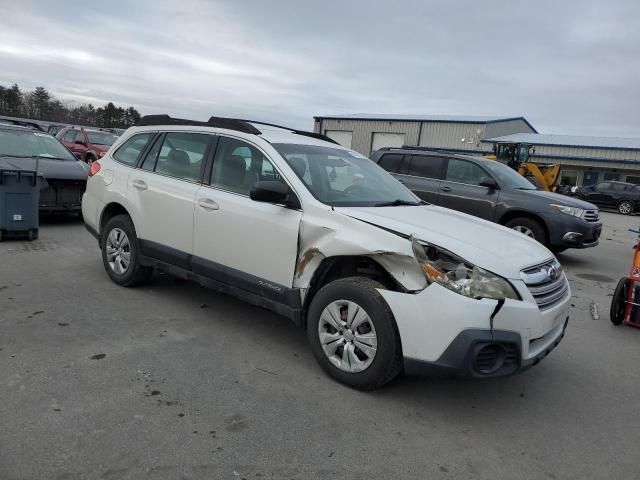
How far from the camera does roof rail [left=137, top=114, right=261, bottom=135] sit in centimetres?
446

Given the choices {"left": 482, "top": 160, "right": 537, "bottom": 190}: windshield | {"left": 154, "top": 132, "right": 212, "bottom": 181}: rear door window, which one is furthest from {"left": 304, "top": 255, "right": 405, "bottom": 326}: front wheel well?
{"left": 482, "top": 160, "right": 537, "bottom": 190}: windshield

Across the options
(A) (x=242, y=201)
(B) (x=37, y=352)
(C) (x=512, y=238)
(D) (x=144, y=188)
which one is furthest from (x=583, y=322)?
(B) (x=37, y=352)

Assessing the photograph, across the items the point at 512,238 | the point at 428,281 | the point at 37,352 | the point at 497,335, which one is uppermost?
the point at 512,238

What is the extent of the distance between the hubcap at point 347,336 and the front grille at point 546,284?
1.06 meters

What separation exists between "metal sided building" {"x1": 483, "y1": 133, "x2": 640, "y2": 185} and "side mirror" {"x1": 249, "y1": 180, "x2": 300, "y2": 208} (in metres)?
33.5

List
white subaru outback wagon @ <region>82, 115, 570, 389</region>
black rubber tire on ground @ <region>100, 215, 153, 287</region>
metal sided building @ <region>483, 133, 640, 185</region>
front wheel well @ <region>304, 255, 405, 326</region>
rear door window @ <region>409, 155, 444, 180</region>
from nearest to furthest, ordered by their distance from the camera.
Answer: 1. white subaru outback wagon @ <region>82, 115, 570, 389</region>
2. front wheel well @ <region>304, 255, 405, 326</region>
3. black rubber tire on ground @ <region>100, 215, 153, 287</region>
4. rear door window @ <region>409, 155, 444, 180</region>
5. metal sided building @ <region>483, 133, 640, 185</region>

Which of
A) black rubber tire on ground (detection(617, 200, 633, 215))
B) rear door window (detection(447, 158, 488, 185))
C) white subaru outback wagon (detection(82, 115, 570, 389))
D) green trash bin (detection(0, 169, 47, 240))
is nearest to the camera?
white subaru outback wagon (detection(82, 115, 570, 389))

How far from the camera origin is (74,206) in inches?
342

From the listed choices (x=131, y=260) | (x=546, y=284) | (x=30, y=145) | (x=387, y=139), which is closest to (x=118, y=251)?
(x=131, y=260)

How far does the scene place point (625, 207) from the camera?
80.3 feet

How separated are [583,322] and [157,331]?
4.46 metres

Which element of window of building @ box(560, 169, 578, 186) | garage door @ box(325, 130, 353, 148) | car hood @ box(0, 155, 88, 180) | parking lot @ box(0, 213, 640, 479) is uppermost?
garage door @ box(325, 130, 353, 148)

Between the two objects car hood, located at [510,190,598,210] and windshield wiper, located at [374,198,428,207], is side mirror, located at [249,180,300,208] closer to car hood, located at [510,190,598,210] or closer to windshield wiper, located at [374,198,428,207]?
windshield wiper, located at [374,198,428,207]

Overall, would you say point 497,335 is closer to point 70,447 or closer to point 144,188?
point 70,447
